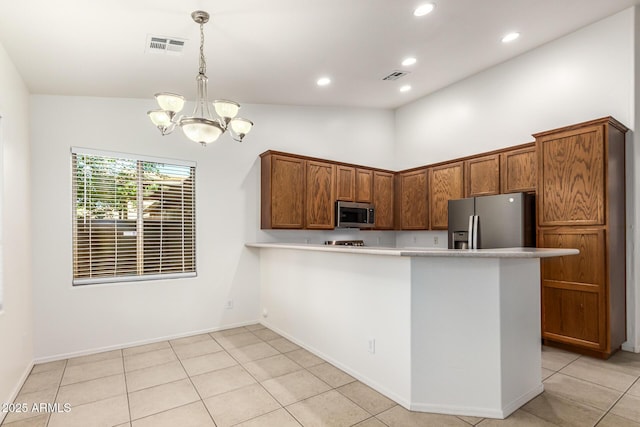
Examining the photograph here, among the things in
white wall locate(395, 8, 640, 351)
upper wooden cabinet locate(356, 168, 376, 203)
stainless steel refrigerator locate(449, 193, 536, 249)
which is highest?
white wall locate(395, 8, 640, 351)

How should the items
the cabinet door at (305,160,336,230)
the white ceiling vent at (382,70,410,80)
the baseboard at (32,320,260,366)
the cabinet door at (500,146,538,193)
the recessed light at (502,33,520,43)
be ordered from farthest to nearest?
the cabinet door at (305,160,336,230)
the white ceiling vent at (382,70,410,80)
the cabinet door at (500,146,538,193)
the recessed light at (502,33,520,43)
the baseboard at (32,320,260,366)

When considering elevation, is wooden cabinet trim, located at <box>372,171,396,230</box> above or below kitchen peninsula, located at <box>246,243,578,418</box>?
above

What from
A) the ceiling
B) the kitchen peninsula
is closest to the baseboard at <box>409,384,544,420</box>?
the kitchen peninsula

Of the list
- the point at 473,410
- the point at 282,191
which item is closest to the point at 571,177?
the point at 473,410

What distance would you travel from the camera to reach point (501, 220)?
3.97m

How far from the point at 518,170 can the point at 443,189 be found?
1087 millimetres

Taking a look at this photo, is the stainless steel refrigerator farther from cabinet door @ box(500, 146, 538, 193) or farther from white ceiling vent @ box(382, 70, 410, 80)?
white ceiling vent @ box(382, 70, 410, 80)

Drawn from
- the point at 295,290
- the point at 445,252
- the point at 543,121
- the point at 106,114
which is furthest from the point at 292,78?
the point at 543,121

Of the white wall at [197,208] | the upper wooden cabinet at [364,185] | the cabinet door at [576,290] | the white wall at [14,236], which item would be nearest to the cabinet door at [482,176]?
the cabinet door at [576,290]

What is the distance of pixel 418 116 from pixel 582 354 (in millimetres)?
3989

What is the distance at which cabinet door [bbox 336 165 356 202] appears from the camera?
519 cm

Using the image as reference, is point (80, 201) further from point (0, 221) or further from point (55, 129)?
point (0, 221)

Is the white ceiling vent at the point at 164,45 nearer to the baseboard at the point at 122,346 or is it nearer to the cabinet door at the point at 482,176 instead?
the baseboard at the point at 122,346

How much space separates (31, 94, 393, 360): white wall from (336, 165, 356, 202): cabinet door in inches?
Result: 15.9
